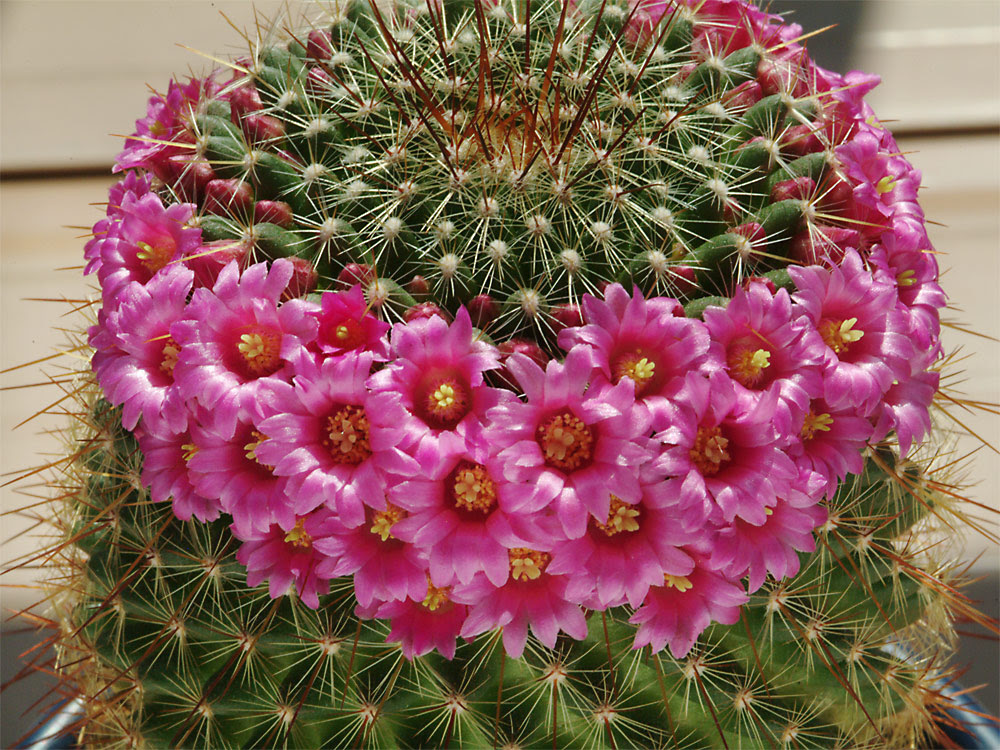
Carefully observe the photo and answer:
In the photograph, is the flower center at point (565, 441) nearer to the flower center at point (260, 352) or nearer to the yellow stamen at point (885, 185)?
the flower center at point (260, 352)

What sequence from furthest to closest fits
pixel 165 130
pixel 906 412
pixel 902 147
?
pixel 902 147 → pixel 165 130 → pixel 906 412

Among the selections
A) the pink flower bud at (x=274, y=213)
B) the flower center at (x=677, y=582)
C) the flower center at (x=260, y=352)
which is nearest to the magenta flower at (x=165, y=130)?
the pink flower bud at (x=274, y=213)

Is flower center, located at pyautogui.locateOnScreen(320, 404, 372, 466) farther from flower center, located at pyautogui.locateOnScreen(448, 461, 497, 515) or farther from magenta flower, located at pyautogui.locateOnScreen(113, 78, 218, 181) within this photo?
magenta flower, located at pyautogui.locateOnScreen(113, 78, 218, 181)

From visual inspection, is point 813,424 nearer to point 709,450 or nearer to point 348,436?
point 709,450

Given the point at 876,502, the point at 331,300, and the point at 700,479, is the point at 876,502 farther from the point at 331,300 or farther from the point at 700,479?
the point at 331,300

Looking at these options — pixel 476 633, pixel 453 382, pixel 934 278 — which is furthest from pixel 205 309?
pixel 934 278

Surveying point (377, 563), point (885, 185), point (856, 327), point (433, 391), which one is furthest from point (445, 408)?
point (885, 185)

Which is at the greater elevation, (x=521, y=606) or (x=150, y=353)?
(x=150, y=353)

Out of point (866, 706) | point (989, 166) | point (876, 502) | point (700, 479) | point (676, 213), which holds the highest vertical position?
point (676, 213)
